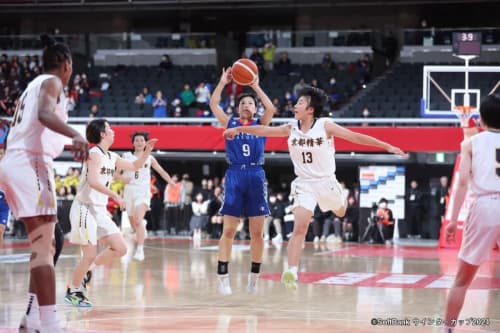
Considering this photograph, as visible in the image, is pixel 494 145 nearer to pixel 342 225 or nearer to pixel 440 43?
pixel 342 225

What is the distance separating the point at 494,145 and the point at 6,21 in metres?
31.1

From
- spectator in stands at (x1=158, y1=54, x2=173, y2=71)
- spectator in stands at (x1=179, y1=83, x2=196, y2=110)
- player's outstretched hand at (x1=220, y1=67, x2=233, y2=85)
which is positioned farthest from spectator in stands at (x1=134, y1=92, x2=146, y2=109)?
player's outstretched hand at (x1=220, y1=67, x2=233, y2=85)

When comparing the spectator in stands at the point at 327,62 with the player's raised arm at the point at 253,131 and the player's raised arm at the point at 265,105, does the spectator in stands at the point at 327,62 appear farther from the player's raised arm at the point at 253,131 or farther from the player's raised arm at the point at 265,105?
the player's raised arm at the point at 253,131

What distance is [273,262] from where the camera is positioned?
15.4 m

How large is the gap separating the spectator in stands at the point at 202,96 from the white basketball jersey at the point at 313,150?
1713 centimetres

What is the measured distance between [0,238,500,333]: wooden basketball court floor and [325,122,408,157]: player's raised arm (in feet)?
5.60

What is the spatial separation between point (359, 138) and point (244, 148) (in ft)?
5.21

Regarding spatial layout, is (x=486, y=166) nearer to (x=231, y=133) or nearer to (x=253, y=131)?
(x=253, y=131)

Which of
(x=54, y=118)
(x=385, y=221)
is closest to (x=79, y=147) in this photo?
(x=54, y=118)

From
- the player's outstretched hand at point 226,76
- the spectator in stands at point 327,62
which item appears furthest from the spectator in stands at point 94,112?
the player's outstretched hand at point 226,76

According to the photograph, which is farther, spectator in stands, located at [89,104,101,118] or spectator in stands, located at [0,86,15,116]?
spectator in stands, located at [0,86,15,116]

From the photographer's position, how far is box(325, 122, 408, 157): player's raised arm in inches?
328

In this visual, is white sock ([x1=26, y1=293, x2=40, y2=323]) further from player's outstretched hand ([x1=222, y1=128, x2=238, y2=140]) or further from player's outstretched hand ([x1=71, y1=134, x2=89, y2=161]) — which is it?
player's outstretched hand ([x1=222, y1=128, x2=238, y2=140])

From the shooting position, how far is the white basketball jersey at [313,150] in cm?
894
